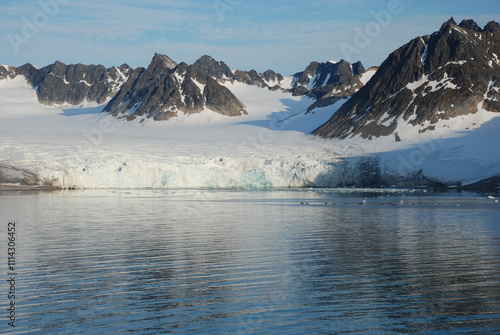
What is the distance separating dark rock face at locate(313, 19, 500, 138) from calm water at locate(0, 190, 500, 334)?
77618 mm

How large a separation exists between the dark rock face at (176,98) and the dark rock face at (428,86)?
47625mm

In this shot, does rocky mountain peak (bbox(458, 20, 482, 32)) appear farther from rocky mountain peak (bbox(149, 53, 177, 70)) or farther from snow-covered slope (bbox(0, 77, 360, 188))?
rocky mountain peak (bbox(149, 53, 177, 70))

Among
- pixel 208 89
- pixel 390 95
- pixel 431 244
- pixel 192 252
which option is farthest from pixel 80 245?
pixel 208 89

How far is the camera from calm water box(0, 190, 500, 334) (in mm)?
14680

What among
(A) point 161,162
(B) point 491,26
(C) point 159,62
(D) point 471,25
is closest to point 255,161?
(A) point 161,162

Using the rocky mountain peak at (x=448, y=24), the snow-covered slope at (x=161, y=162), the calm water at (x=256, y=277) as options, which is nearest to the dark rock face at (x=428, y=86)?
the rocky mountain peak at (x=448, y=24)

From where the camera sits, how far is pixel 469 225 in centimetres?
3581

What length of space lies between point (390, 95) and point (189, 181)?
55164 millimetres

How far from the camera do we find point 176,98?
166m

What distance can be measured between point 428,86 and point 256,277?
10714 cm

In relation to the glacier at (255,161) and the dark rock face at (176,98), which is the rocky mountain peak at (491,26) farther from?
the dark rock face at (176,98)

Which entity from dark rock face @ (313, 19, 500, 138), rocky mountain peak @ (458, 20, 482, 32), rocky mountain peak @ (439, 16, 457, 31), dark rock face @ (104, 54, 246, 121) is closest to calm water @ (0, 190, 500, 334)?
dark rock face @ (313, 19, 500, 138)

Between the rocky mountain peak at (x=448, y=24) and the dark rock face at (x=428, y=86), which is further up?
the rocky mountain peak at (x=448, y=24)

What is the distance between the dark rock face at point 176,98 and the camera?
162625mm
